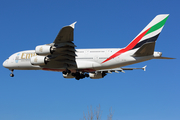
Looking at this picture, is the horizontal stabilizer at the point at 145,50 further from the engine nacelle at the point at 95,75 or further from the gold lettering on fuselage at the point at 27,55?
the gold lettering on fuselage at the point at 27,55

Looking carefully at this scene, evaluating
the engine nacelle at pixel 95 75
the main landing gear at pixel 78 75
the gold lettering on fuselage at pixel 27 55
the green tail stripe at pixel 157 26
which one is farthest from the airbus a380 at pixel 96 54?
the engine nacelle at pixel 95 75

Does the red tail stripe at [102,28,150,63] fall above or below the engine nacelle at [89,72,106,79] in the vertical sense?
above

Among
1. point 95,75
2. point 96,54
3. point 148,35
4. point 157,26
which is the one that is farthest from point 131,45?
point 95,75

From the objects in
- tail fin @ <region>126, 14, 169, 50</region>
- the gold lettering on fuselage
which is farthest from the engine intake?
tail fin @ <region>126, 14, 169, 50</region>

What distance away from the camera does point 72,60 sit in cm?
3070

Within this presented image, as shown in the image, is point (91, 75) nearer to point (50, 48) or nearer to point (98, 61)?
point (98, 61)

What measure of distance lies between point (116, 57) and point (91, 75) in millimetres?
7088

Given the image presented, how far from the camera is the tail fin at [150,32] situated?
96.1ft

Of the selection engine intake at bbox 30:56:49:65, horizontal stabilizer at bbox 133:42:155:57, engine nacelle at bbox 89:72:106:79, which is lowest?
engine nacelle at bbox 89:72:106:79

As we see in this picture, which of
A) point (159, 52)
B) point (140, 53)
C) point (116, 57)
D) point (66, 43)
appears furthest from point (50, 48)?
point (159, 52)

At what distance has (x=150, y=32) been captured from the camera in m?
29.6

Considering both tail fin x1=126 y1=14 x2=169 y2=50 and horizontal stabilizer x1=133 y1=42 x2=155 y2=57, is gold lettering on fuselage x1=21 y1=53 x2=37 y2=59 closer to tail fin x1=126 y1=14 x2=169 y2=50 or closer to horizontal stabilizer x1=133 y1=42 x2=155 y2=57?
tail fin x1=126 y1=14 x2=169 y2=50

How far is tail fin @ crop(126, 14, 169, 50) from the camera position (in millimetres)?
29297

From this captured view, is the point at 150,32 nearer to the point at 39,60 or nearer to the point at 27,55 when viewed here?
the point at 39,60
